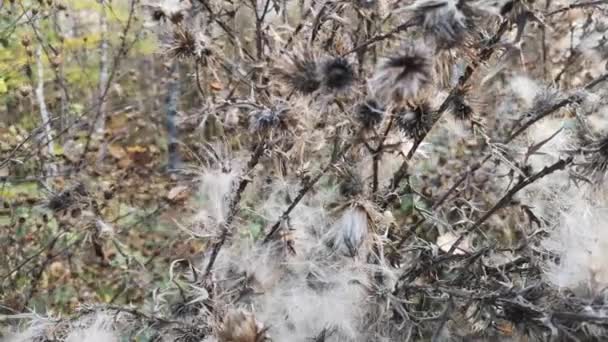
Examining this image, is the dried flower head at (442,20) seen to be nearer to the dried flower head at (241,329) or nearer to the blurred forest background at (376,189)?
the blurred forest background at (376,189)

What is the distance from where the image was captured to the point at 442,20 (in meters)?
1.09

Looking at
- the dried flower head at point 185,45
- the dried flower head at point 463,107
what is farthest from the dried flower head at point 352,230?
the dried flower head at point 185,45

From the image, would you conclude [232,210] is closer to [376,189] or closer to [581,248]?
[376,189]

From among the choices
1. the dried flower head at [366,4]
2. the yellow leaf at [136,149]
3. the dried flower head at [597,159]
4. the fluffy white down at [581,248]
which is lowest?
the yellow leaf at [136,149]

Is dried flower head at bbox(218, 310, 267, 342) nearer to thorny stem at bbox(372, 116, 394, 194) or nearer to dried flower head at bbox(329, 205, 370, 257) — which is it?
dried flower head at bbox(329, 205, 370, 257)

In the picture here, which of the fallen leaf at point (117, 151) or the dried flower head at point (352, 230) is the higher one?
the dried flower head at point (352, 230)

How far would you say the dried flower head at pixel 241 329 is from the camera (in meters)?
1.24

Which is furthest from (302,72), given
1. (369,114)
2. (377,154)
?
(377,154)

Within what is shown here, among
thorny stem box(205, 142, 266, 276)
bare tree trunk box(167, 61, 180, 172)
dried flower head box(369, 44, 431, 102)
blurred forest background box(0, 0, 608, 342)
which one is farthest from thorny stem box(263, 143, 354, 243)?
bare tree trunk box(167, 61, 180, 172)

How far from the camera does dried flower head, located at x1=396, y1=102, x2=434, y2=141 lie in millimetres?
1501

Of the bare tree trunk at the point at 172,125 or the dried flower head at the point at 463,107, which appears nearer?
the dried flower head at the point at 463,107

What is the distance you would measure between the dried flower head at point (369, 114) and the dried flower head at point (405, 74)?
18 cm

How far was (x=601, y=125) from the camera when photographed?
5.67ft

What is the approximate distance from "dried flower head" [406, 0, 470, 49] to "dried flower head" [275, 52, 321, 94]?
27cm
